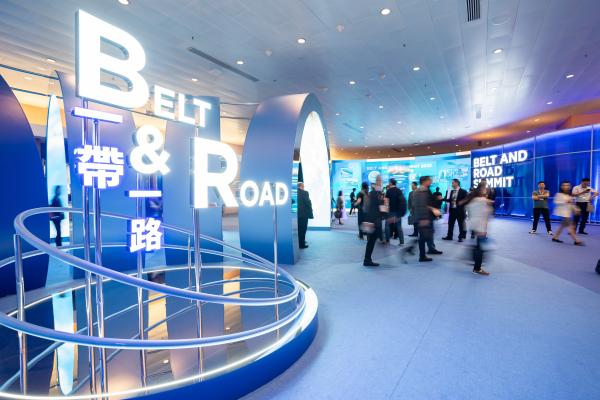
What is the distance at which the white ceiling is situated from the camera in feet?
17.6

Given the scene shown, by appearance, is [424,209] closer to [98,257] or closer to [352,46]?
[352,46]

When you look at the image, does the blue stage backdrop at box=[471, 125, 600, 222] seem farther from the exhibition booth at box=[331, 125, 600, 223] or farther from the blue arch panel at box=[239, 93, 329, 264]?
the blue arch panel at box=[239, 93, 329, 264]

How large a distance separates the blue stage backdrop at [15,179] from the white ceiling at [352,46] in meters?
2.68

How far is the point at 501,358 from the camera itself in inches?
92.5

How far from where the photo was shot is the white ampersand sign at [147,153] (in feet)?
6.86

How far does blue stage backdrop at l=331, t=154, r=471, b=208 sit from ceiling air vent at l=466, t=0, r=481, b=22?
42.1 feet

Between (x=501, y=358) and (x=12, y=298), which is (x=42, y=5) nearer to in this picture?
(x=12, y=298)

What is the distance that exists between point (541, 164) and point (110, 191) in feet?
50.1

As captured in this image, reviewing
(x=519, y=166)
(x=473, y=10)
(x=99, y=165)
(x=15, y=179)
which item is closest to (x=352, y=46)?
(x=473, y=10)

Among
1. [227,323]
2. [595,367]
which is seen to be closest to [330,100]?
[227,323]

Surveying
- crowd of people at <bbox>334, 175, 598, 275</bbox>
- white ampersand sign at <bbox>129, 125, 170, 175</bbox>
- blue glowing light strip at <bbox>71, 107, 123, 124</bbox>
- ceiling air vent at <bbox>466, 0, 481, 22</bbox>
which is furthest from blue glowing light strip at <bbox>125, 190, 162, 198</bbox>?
ceiling air vent at <bbox>466, 0, 481, 22</bbox>

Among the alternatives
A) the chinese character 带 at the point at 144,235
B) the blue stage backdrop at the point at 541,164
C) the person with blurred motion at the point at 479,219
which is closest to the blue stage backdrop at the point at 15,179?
the chinese character 带 at the point at 144,235

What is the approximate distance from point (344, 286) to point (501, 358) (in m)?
2.08

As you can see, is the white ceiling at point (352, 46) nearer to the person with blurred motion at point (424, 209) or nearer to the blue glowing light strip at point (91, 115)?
the person with blurred motion at point (424, 209)
